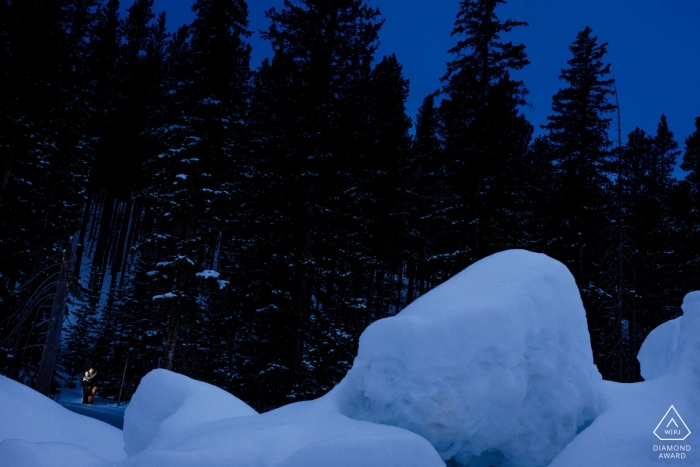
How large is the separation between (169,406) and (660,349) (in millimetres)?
6708

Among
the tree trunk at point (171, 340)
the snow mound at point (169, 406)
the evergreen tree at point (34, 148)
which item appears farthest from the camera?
the evergreen tree at point (34, 148)

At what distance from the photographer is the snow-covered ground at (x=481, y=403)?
3.50 m

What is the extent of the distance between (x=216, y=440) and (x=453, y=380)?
2060mm

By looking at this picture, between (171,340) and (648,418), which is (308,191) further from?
(648,418)

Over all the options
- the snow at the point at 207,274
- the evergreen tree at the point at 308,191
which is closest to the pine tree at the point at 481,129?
the evergreen tree at the point at 308,191

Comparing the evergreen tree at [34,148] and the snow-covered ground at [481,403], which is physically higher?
the evergreen tree at [34,148]

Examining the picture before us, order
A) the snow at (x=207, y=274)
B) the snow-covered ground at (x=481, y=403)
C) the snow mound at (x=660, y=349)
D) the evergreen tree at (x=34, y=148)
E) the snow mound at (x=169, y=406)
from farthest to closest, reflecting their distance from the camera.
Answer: the evergreen tree at (x=34, y=148) < the snow at (x=207, y=274) < the snow mound at (x=660, y=349) < the snow mound at (x=169, y=406) < the snow-covered ground at (x=481, y=403)

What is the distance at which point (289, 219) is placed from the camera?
577 inches

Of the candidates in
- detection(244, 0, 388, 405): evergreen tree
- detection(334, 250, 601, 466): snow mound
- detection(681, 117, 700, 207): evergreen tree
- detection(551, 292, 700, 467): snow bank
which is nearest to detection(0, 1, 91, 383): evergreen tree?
detection(244, 0, 388, 405): evergreen tree

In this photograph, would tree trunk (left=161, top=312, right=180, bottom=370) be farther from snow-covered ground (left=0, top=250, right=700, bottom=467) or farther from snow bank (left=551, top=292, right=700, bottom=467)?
snow bank (left=551, top=292, right=700, bottom=467)

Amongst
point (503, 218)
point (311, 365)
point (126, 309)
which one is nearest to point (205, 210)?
point (311, 365)

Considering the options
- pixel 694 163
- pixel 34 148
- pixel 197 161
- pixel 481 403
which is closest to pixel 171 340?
pixel 197 161

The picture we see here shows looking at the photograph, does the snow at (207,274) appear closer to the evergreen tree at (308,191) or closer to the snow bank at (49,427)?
the evergreen tree at (308,191)

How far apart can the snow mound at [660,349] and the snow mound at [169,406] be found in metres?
5.54
